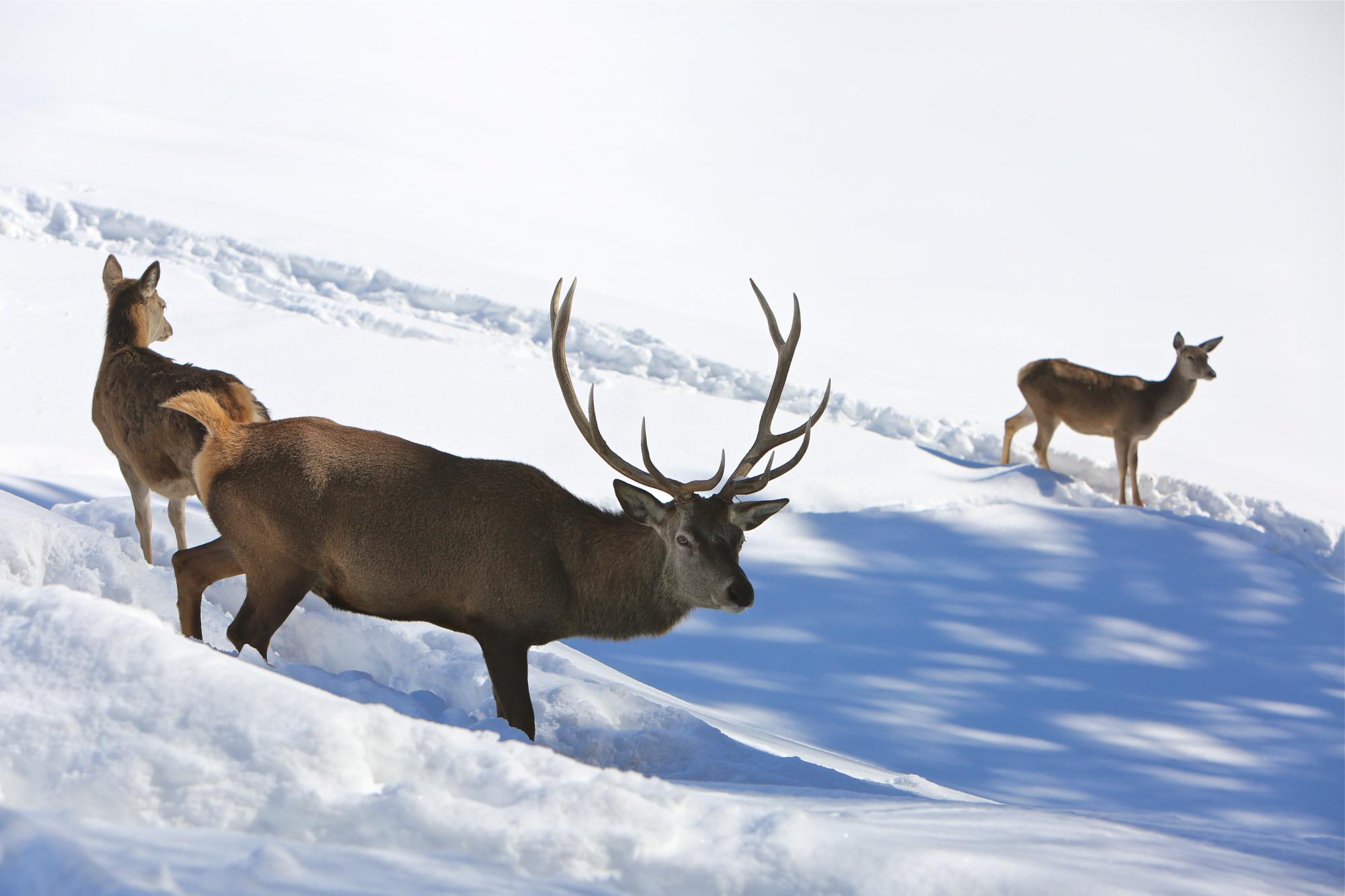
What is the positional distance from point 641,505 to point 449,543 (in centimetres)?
71

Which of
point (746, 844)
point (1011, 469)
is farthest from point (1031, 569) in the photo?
→ point (746, 844)

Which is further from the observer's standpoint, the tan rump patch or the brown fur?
the tan rump patch

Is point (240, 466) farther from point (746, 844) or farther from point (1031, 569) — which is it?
point (1031, 569)

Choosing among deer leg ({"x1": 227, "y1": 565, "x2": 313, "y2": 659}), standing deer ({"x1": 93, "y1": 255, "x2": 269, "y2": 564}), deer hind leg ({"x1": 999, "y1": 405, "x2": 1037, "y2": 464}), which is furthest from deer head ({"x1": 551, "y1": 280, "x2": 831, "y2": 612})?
deer hind leg ({"x1": 999, "y1": 405, "x2": 1037, "y2": 464})

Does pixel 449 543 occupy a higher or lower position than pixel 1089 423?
lower

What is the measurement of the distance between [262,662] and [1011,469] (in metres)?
8.24

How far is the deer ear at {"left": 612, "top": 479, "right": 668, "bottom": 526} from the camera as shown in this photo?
4.58 metres

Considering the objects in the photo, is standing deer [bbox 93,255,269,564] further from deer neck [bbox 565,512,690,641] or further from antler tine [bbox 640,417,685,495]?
antler tine [bbox 640,417,685,495]

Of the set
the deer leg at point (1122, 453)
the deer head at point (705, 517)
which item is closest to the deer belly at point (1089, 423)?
the deer leg at point (1122, 453)

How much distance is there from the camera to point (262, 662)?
4.18 m

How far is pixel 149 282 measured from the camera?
6.52m

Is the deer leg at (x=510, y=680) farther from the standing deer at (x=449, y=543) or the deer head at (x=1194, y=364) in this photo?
the deer head at (x=1194, y=364)

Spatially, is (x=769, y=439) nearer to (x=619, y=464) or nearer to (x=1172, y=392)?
(x=619, y=464)

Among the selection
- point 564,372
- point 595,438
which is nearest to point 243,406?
point 564,372
